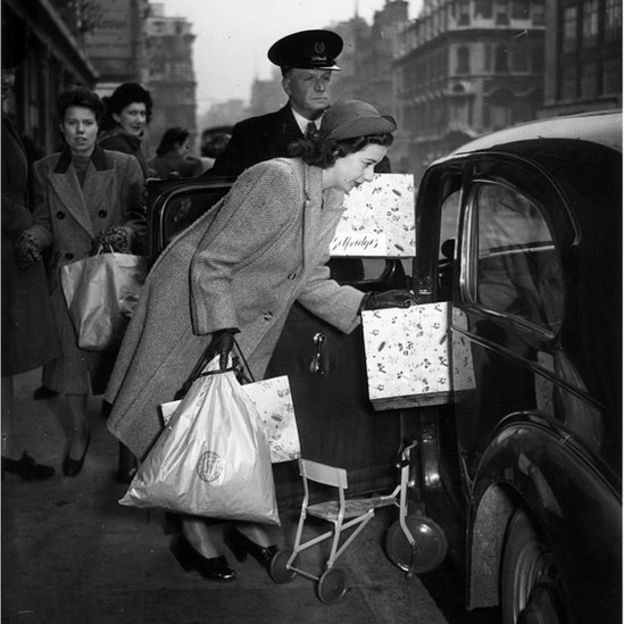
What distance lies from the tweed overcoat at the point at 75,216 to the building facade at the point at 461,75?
1.50m

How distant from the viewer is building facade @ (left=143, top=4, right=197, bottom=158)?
4852 mm

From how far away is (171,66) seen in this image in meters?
7.03

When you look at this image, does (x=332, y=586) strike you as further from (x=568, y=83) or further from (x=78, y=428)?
(x=78, y=428)

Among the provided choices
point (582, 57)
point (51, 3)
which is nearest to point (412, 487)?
point (582, 57)

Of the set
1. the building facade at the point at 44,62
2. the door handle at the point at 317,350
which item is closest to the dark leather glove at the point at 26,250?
the door handle at the point at 317,350

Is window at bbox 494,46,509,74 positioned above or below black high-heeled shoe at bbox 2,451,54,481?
above

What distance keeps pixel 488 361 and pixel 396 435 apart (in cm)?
99

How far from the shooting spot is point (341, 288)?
12.0ft

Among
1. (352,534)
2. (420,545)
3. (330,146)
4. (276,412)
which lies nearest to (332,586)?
(352,534)

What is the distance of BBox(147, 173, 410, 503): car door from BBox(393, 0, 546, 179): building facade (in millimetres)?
486

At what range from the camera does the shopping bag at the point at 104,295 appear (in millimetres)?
4629

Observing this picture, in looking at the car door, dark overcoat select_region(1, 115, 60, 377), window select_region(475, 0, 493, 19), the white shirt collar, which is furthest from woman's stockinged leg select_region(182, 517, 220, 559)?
window select_region(475, 0, 493, 19)

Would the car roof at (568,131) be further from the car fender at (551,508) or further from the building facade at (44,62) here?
the building facade at (44,62)

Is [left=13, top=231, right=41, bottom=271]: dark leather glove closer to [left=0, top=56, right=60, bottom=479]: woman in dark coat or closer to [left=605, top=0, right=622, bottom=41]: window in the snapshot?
[left=0, top=56, right=60, bottom=479]: woman in dark coat
